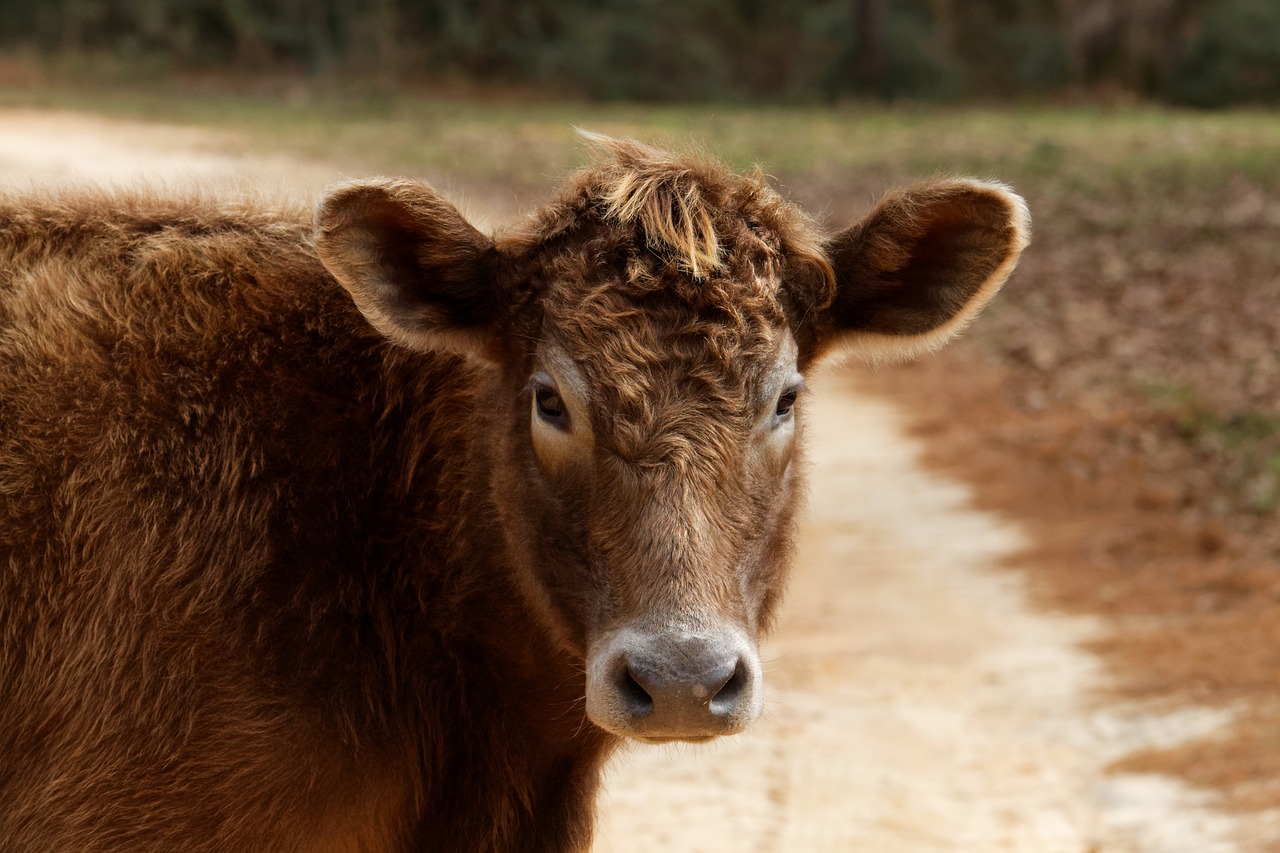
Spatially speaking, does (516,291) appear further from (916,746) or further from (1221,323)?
(1221,323)

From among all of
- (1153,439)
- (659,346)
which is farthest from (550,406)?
(1153,439)

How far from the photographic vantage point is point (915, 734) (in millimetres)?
7012

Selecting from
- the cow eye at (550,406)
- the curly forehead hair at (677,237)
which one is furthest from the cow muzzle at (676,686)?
the curly forehead hair at (677,237)

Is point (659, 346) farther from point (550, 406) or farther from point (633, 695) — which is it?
point (633, 695)

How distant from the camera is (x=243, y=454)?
155 inches

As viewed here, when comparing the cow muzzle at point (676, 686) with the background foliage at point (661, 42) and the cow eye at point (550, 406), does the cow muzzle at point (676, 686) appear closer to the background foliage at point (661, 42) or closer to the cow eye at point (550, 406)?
the cow eye at point (550, 406)

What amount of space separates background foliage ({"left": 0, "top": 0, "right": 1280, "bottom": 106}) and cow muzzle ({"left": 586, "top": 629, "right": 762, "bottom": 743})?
41.1m

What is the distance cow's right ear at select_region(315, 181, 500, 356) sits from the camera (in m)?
3.72

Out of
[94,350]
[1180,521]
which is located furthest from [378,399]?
[1180,521]

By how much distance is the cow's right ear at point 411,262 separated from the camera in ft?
12.2

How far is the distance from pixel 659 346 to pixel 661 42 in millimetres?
46298

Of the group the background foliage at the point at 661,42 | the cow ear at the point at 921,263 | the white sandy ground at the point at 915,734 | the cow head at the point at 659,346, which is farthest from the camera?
the background foliage at the point at 661,42

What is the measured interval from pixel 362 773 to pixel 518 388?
1.10 m

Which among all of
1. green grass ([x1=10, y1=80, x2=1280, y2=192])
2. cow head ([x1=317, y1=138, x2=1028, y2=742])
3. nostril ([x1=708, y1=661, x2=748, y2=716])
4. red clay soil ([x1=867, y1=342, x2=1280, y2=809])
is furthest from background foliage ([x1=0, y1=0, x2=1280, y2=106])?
nostril ([x1=708, y1=661, x2=748, y2=716])
